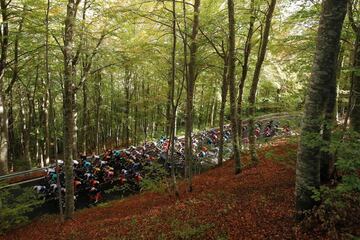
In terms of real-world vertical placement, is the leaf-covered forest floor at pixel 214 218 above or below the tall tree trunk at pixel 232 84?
below

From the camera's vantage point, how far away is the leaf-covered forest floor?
5.34 metres

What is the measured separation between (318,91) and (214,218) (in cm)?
362

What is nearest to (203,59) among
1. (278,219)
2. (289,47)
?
(289,47)

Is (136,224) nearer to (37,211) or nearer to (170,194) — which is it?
(170,194)

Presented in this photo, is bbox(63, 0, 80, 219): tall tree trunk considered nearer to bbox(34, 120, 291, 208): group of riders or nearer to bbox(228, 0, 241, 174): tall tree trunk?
bbox(34, 120, 291, 208): group of riders

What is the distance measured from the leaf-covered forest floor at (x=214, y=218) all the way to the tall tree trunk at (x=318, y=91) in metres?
0.89

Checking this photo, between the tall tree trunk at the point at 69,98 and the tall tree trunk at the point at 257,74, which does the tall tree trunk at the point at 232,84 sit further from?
the tall tree trunk at the point at 69,98

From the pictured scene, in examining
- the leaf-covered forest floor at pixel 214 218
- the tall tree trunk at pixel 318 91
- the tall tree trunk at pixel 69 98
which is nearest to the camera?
the tall tree trunk at pixel 318 91

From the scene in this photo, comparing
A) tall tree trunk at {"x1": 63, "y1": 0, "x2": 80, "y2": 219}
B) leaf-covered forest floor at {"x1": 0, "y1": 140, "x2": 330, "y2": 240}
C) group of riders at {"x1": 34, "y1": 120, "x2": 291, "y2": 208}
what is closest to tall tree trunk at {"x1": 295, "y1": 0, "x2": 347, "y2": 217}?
leaf-covered forest floor at {"x1": 0, "y1": 140, "x2": 330, "y2": 240}

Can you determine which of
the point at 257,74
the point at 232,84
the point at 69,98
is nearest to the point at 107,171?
the point at 69,98

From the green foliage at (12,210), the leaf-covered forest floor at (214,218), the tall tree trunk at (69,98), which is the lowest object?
the green foliage at (12,210)

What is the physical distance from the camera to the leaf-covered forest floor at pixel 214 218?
5344mm

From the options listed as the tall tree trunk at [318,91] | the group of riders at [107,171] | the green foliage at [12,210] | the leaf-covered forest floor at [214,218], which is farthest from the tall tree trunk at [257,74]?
the green foliage at [12,210]

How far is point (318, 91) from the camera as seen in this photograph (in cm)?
438
